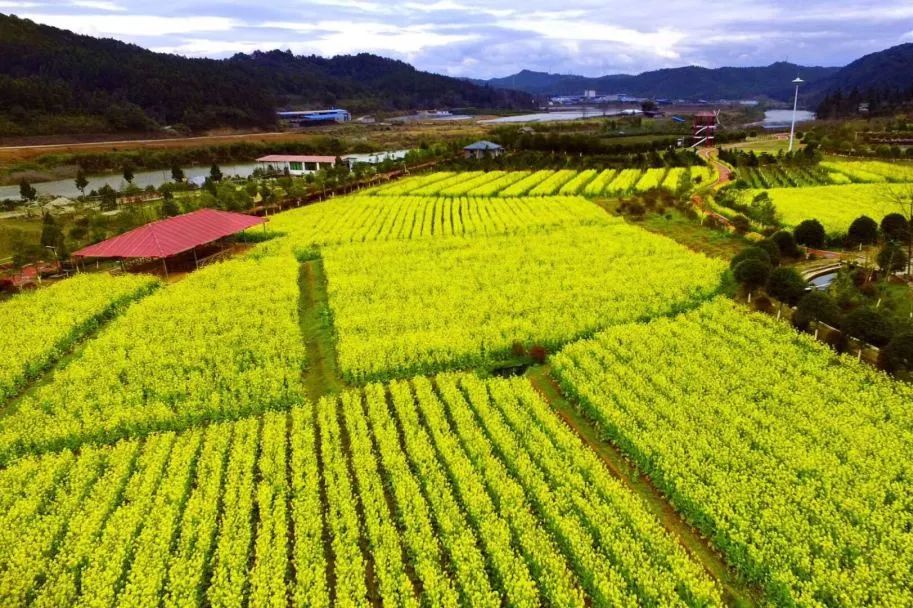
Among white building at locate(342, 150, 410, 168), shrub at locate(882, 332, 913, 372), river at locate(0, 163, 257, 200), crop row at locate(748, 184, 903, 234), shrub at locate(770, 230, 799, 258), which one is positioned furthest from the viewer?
white building at locate(342, 150, 410, 168)

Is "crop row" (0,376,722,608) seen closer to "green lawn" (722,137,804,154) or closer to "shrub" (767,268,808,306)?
"shrub" (767,268,808,306)

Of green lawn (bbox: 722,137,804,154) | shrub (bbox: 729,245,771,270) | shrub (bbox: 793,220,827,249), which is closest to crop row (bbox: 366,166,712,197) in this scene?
shrub (bbox: 793,220,827,249)

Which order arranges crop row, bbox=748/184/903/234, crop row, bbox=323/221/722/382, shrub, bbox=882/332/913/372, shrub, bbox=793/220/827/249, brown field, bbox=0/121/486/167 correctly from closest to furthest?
shrub, bbox=882/332/913/372
crop row, bbox=323/221/722/382
shrub, bbox=793/220/827/249
crop row, bbox=748/184/903/234
brown field, bbox=0/121/486/167

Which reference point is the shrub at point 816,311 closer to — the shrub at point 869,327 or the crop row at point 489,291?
the shrub at point 869,327

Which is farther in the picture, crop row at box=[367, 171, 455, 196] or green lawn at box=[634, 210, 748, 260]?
crop row at box=[367, 171, 455, 196]

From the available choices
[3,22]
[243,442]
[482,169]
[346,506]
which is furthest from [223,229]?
[3,22]

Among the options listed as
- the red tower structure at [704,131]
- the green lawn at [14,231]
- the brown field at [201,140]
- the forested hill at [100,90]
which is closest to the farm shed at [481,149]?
the brown field at [201,140]
